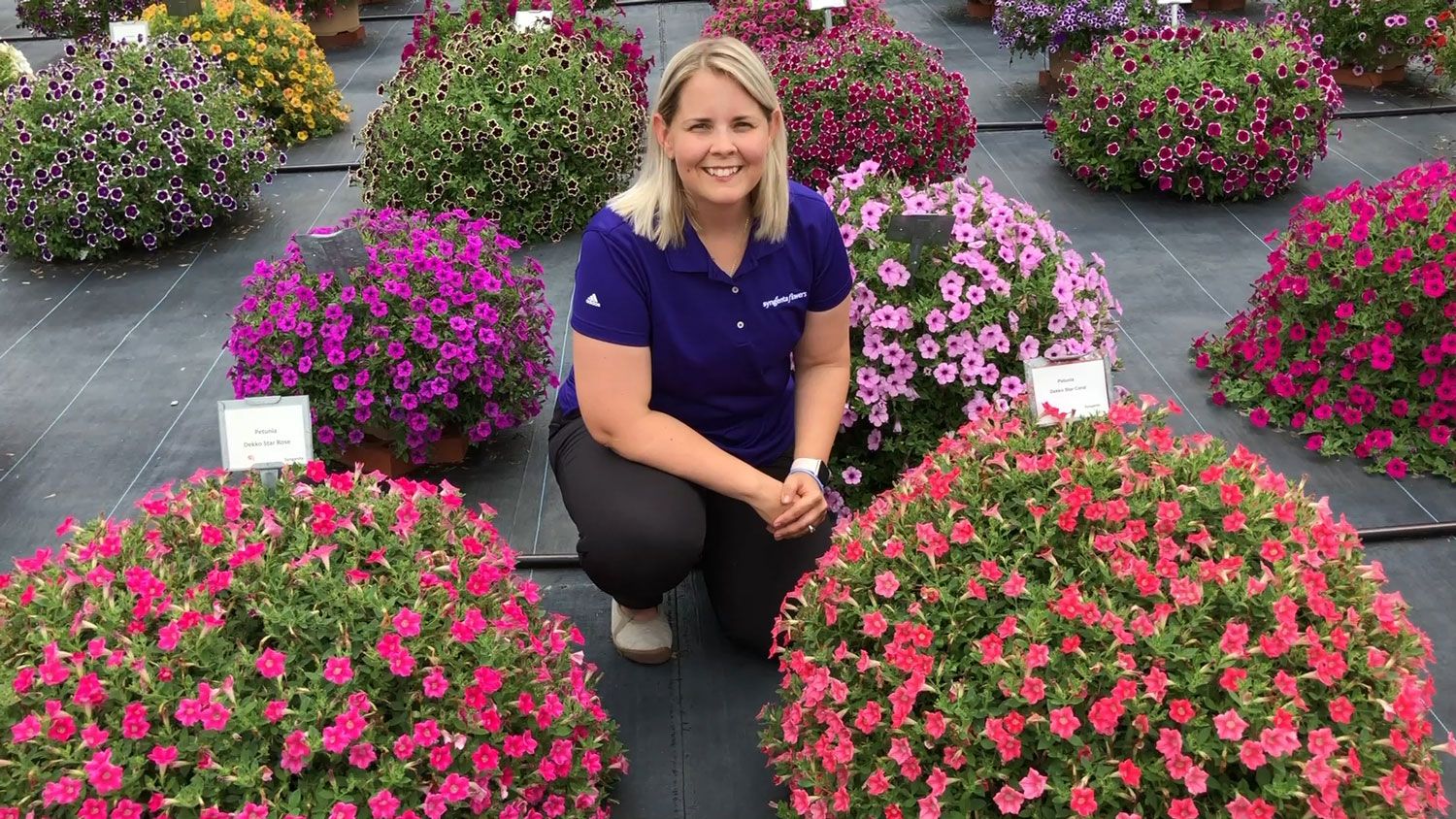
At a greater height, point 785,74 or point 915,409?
point 785,74

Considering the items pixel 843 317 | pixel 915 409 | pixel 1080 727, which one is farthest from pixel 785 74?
pixel 1080 727

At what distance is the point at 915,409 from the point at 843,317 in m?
0.58

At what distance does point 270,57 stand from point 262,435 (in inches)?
187

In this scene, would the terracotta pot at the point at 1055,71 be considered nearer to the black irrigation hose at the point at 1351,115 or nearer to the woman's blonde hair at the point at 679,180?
the black irrigation hose at the point at 1351,115

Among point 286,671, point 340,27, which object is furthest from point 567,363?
point 340,27

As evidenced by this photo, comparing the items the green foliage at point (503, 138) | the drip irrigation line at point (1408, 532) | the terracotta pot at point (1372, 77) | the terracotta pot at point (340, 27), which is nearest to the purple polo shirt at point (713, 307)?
the drip irrigation line at point (1408, 532)

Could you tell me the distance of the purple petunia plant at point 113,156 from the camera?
4652 millimetres

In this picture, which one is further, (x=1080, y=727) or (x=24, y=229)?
(x=24, y=229)

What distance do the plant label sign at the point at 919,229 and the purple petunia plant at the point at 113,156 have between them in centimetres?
329

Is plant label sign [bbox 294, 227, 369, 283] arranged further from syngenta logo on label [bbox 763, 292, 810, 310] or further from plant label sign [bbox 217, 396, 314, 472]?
syngenta logo on label [bbox 763, 292, 810, 310]

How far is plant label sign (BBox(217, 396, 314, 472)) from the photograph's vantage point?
1996 mm

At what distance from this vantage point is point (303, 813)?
156 centimetres

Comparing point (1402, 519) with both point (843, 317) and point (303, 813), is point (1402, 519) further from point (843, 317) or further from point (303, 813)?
point (303, 813)

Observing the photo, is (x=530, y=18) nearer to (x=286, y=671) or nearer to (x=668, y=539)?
(x=668, y=539)
